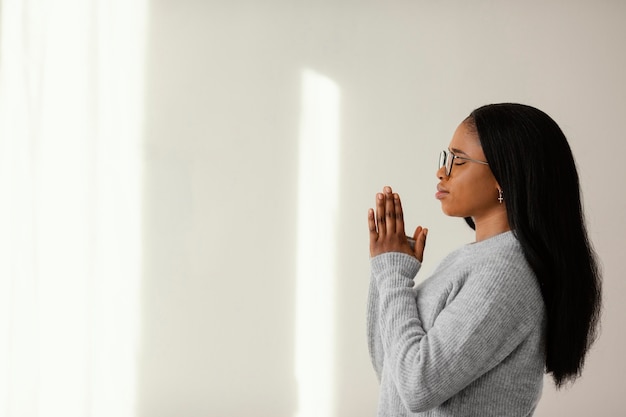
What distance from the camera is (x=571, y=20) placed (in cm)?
327

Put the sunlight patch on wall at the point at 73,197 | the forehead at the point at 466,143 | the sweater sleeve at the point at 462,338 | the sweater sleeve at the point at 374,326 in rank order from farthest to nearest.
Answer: the sunlight patch on wall at the point at 73,197, the sweater sleeve at the point at 374,326, the forehead at the point at 466,143, the sweater sleeve at the point at 462,338

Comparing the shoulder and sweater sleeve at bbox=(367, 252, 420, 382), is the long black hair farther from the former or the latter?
sweater sleeve at bbox=(367, 252, 420, 382)

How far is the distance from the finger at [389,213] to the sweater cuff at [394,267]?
5 cm

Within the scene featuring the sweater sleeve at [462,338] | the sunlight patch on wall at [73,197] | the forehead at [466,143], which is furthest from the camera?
the sunlight patch on wall at [73,197]

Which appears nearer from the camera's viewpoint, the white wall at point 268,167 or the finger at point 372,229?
the finger at point 372,229

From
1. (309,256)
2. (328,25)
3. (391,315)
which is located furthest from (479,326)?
(328,25)

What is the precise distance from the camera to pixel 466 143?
1.24 meters

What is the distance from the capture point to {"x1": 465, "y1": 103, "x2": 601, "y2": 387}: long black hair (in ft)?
3.76

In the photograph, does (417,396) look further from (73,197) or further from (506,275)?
(73,197)

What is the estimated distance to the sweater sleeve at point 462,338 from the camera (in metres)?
1.11

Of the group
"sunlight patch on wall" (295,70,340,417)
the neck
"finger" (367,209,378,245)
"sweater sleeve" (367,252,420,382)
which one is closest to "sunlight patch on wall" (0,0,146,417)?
"sunlight patch on wall" (295,70,340,417)

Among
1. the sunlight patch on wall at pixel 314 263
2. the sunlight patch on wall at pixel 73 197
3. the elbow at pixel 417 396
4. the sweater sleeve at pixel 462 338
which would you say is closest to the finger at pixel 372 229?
the sweater sleeve at pixel 462 338

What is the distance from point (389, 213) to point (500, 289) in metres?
0.25

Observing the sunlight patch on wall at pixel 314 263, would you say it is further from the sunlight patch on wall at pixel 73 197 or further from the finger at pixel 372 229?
the finger at pixel 372 229
